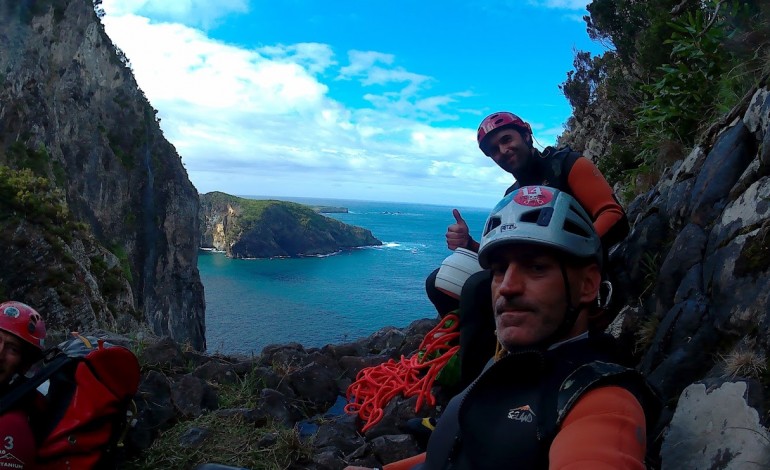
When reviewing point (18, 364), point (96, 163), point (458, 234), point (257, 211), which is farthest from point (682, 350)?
point (257, 211)

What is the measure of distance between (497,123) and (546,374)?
3.74 meters

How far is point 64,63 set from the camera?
142 feet

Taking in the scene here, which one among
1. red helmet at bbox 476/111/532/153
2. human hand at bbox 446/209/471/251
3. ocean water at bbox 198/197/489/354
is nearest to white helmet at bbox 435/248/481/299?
human hand at bbox 446/209/471/251

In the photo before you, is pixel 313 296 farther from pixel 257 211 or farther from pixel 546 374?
pixel 546 374

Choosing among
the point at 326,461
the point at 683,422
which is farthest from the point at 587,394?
the point at 326,461

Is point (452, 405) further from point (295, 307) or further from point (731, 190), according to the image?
point (295, 307)

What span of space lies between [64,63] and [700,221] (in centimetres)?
5184

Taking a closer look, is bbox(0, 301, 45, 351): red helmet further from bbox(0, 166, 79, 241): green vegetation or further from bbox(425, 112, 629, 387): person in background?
bbox(0, 166, 79, 241): green vegetation

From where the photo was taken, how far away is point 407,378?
687 centimetres

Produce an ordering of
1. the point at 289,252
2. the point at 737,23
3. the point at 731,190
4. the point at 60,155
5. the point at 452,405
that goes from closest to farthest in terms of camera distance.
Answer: the point at 452,405, the point at 731,190, the point at 737,23, the point at 60,155, the point at 289,252

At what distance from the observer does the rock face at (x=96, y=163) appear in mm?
28609

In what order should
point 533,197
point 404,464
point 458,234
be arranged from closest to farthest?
1. point 533,197
2. point 404,464
3. point 458,234

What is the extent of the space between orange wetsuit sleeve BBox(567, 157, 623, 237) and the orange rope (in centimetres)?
219

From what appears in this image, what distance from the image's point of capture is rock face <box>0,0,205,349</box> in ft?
93.9
